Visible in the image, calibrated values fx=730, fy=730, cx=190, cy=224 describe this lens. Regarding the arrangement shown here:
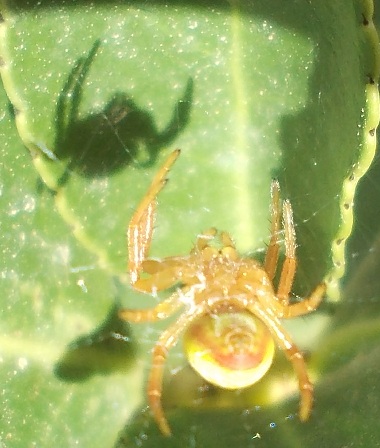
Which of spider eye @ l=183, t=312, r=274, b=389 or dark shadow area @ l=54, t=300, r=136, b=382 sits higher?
dark shadow area @ l=54, t=300, r=136, b=382

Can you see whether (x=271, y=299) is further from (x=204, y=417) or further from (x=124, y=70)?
(x=124, y=70)

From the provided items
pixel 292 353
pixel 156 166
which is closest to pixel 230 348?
pixel 292 353

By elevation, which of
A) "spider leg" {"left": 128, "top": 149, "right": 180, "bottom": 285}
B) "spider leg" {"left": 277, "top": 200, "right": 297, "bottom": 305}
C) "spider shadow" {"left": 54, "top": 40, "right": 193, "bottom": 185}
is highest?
"spider shadow" {"left": 54, "top": 40, "right": 193, "bottom": 185}

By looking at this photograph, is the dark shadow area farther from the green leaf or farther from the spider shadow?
the spider shadow

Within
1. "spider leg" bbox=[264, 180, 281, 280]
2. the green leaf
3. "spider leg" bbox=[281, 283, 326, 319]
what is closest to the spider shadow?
the green leaf

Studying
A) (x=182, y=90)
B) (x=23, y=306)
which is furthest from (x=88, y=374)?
(x=182, y=90)

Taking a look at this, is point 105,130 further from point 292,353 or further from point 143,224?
point 292,353

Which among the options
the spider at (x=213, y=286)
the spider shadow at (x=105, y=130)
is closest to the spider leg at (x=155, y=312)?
the spider at (x=213, y=286)
